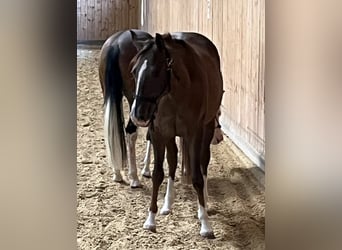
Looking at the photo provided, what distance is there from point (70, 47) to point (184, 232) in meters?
0.47

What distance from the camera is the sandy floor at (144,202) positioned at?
0.61m

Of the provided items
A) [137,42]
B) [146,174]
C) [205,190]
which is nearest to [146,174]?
[146,174]

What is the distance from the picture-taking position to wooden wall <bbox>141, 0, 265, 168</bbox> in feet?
2.15

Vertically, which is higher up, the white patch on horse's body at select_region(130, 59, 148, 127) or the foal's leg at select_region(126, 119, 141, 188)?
the white patch on horse's body at select_region(130, 59, 148, 127)

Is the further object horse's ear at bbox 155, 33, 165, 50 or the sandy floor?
horse's ear at bbox 155, 33, 165, 50

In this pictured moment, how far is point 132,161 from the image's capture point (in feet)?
2.70

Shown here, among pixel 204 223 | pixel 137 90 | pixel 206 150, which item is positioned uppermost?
pixel 137 90

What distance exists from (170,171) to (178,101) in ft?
0.39

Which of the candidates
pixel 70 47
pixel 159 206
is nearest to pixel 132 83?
pixel 159 206

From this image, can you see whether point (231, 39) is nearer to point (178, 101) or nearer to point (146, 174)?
point (178, 101)

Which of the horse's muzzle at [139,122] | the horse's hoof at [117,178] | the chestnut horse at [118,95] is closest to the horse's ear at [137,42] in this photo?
the chestnut horse at [118,95]

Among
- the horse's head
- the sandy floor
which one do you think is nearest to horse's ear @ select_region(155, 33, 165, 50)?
the horse's head

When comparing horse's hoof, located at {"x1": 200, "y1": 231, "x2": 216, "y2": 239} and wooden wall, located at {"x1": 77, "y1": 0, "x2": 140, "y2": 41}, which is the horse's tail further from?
horse's hoof, located at {"x1": 200, "y1": 231, "x2": 216, "y2": 239}

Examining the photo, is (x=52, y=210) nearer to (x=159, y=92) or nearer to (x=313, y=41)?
(x=313, y=41)
